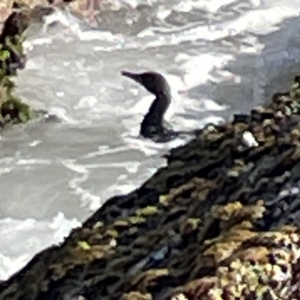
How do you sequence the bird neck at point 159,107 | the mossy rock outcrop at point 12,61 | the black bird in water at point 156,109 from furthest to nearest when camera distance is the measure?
1. the mossy rock outcrop at point 12,61
2. the bird neck at point 159,107
3. the black bird in water at point 156,109

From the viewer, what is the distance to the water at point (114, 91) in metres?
6.85

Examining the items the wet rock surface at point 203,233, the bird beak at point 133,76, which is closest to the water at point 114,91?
the bird beak at point 133,76

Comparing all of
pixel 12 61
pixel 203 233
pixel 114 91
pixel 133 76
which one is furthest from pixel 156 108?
pixel 203 233

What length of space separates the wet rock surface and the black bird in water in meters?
4.50

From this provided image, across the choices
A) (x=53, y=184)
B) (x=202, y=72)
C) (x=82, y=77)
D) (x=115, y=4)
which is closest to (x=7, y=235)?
(x=53, y=184)

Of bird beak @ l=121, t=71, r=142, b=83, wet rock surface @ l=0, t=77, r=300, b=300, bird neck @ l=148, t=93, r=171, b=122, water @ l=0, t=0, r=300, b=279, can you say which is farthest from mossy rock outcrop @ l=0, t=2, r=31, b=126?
wet rock surface @ l=0, t=77, r=300, b=300

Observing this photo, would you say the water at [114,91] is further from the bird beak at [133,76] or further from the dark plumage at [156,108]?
the bird beak at [133,76]

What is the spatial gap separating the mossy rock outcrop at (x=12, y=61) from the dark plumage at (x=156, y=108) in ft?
2.87

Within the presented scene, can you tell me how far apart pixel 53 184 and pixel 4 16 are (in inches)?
108

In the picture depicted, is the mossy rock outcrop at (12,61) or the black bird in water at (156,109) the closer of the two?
the black bird in water at (156,109)

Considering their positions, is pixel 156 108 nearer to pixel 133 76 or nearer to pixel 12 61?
pixel 133 76

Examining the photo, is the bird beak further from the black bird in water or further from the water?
the water

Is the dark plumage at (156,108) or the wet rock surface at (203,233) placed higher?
the wet rock surface at (203,233)

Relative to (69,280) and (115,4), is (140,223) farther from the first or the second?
(115,4)
